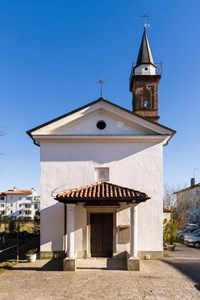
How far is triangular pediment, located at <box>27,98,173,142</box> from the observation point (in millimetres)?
12992

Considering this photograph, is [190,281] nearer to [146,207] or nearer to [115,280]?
[115,280]

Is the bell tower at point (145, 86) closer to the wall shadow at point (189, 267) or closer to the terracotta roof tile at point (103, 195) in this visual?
the terracotta roof tile at point (103, 195)

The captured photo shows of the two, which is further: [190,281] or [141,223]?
[141,223]

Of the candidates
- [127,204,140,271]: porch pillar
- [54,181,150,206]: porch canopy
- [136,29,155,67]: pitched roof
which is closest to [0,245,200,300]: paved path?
[127,204,140,271]: porch pillar

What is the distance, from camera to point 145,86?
22047 mm

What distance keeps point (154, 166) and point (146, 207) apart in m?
2.08

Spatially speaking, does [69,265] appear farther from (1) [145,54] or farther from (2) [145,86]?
(1) [145,54]

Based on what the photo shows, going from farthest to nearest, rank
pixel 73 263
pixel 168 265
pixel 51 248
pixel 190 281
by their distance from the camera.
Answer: pixel 51 248, pixel 168 265, pixel 73 263, pixel 190 281

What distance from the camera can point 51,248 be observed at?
486 inches

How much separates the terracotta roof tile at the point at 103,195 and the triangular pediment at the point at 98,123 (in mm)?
2994

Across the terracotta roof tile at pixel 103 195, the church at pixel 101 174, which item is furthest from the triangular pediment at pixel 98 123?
the terracotta roof tile at pixel 103 195

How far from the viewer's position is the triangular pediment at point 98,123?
1299cm

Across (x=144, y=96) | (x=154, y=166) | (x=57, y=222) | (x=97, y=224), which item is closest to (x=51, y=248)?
(x=57, y=222)

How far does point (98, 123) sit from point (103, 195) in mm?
4162
